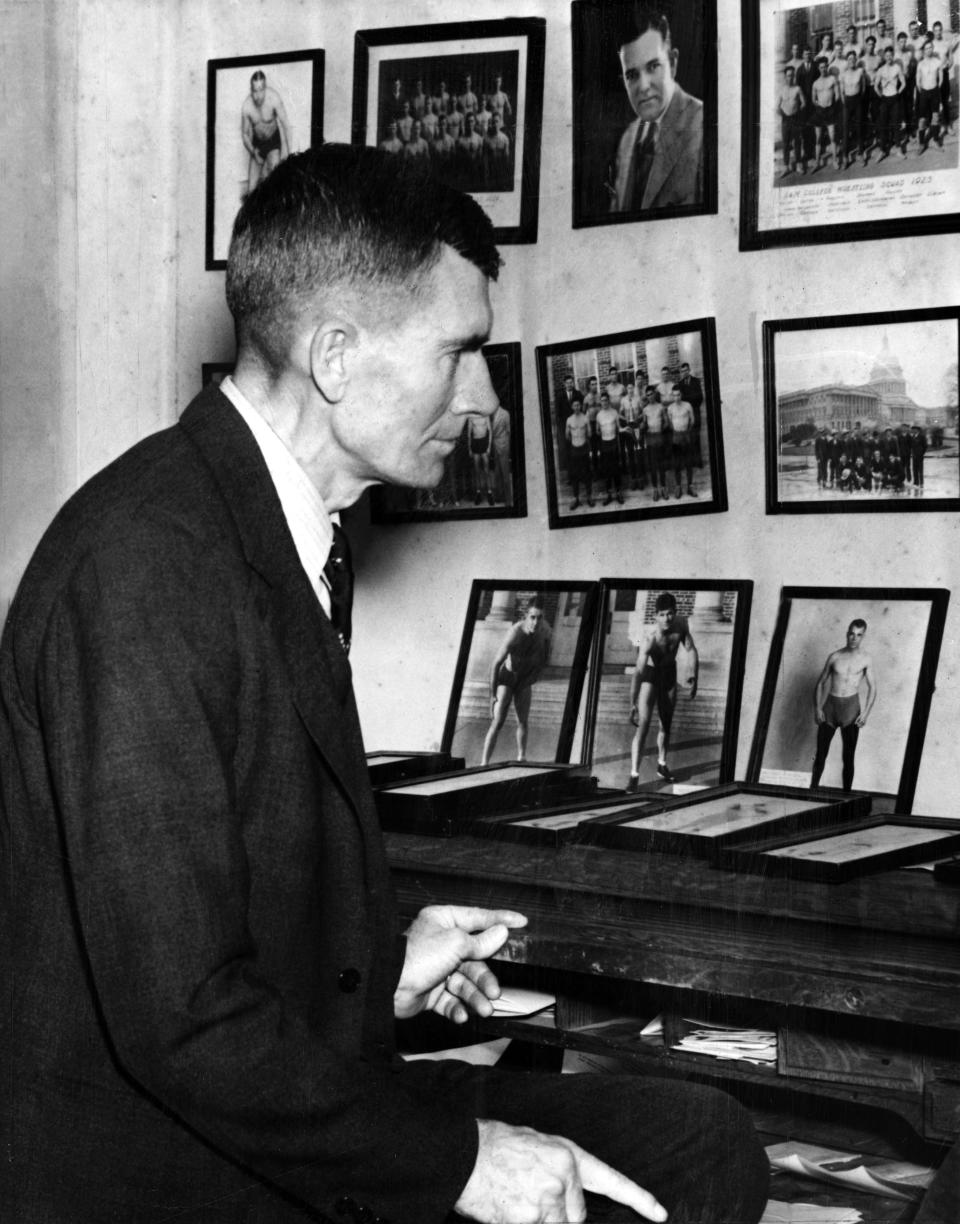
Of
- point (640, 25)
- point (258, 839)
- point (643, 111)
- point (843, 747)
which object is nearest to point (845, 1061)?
point (843, 747)

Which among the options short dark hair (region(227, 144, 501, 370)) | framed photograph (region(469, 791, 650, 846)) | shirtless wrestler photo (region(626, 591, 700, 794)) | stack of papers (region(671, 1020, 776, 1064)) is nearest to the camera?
short dark hair (region(227, 144, 501, 370))

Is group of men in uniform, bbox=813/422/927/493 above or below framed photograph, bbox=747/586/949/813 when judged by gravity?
above

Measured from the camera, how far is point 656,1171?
1427mm

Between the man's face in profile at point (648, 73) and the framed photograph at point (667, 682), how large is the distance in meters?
0.73

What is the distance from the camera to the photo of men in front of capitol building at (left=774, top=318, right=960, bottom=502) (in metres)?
1.97

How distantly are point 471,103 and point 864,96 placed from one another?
67 centimetres

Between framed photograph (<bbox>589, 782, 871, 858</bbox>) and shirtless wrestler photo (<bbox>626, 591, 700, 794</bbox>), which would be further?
shirtless wrestler photo (<bbox>626, 591, 700, 794</bbox>)

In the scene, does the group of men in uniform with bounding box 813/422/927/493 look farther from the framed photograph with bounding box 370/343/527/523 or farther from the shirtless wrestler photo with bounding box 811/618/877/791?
the framed photograph with bounding box 370/343/527/523

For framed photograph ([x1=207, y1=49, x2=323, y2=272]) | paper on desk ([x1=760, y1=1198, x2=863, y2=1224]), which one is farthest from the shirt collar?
→ framed photograph ([x1=207, y1=49, x2=323, y2=272])

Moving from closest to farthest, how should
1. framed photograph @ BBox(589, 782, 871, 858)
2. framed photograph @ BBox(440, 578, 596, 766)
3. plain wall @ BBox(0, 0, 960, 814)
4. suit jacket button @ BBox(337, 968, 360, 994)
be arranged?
suit jacket button @ BBox(337, 968, 360, 994) → framed photograph @ BBox(589, 782, 871, 858) → plain wall @ BBox(0, 0, 960, 814) → framed photograph @ BBox(440, 578, 596, 766)

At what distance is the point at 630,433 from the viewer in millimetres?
2229

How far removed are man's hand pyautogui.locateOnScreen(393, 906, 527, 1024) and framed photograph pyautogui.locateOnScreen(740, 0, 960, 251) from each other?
112 cm

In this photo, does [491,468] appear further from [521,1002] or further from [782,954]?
[782,954]

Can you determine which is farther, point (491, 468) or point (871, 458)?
point (491, 468)
